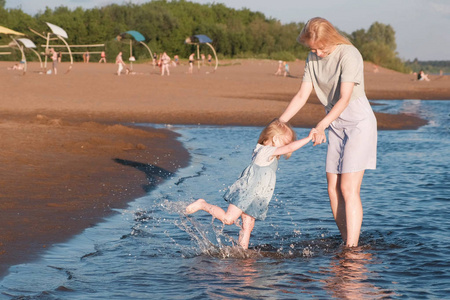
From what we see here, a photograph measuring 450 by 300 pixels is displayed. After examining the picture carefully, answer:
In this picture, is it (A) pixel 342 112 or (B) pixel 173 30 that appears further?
(B) pixel 173 30

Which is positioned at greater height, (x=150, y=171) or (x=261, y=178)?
(x=261, y=178)

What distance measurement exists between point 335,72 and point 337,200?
114 centimetres

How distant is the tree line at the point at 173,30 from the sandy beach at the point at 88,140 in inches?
1400

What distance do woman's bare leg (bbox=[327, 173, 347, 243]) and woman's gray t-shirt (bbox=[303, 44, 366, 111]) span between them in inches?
23.6

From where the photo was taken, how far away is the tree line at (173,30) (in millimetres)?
68062

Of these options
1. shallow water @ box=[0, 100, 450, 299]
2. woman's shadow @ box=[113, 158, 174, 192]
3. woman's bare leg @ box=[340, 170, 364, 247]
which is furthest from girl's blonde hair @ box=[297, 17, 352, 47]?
woman's shadow @ box=[113, 158, 174, 192]

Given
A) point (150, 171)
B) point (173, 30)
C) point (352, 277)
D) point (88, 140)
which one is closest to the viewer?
point (352, 277)

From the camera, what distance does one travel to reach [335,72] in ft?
17.9

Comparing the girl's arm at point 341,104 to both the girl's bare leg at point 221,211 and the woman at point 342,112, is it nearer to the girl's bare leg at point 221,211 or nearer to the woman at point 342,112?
the woman at point 342,112

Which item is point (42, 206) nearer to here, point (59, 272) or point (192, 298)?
point (59, 272)

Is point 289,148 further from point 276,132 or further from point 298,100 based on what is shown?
point 298,100

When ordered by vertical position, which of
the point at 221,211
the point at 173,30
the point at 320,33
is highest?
the point at 173,30

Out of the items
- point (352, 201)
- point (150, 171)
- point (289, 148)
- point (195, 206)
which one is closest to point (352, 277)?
point (352, 201)

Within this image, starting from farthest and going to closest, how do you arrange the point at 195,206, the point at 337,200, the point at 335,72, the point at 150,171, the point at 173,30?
1. the point at 173,30
2. the point at 150,171
3. the point at 337,200
4. the point at 195,206
5. the point at 335,72
